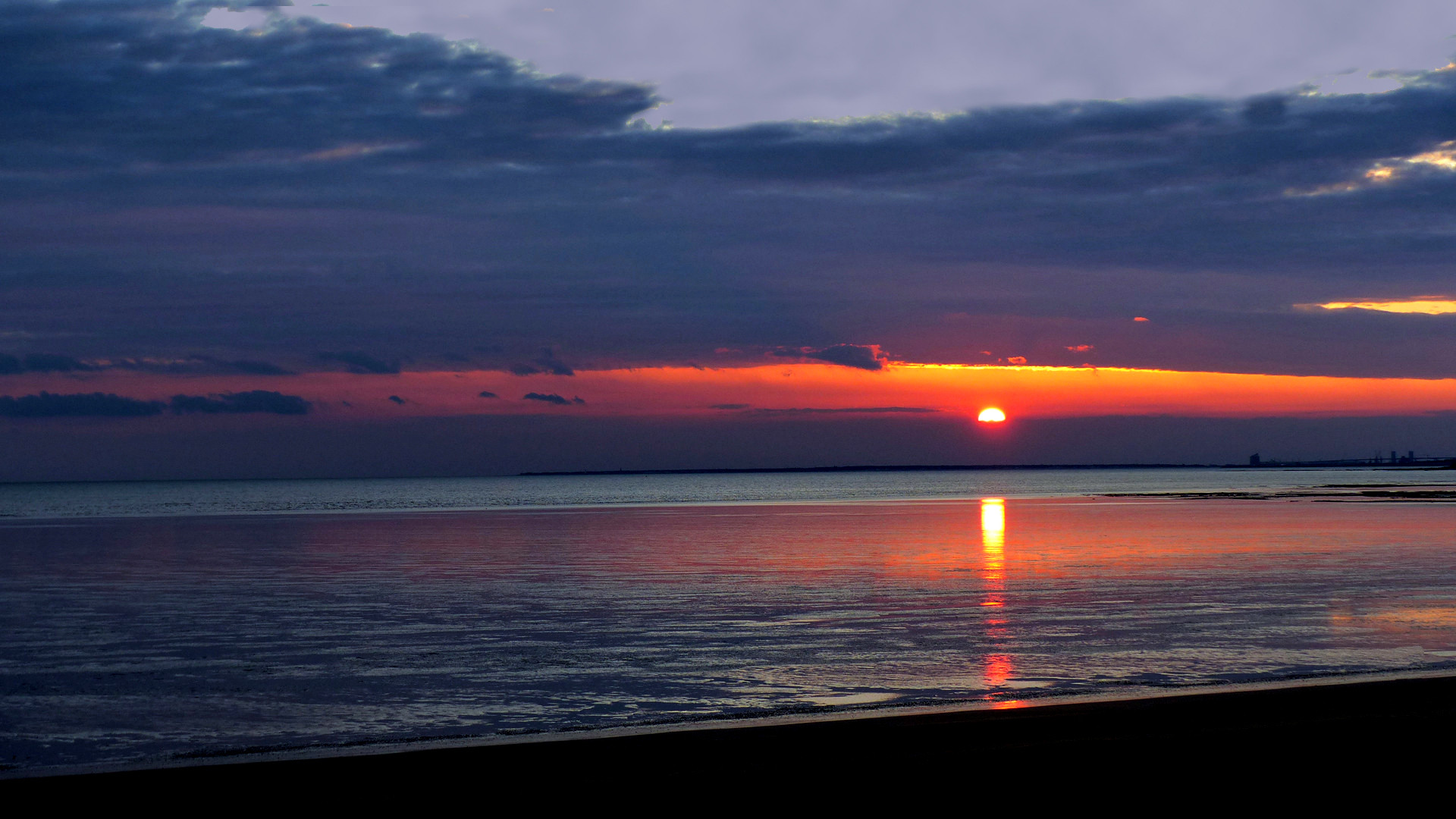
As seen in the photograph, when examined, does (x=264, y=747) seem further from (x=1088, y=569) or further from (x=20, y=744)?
(x=1088, y=569)

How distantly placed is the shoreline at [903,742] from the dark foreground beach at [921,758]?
3cm

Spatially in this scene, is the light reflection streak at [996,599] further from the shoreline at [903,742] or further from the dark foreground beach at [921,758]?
the dark foreground beach at [921,758]

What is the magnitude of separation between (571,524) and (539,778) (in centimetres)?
5564

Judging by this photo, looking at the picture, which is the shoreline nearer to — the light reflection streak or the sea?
the sea

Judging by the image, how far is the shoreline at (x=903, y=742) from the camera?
392 inches

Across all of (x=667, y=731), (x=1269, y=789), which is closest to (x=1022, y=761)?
(x=1269, y=789)

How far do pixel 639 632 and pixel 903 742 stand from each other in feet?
32.2

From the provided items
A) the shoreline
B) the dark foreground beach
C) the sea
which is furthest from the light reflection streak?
the dark foreground beach

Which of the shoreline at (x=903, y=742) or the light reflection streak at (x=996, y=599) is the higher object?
the shoreline at (x=903, y=742)

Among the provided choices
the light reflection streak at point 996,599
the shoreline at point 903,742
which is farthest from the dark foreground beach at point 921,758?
the light reflection streak at point 996,599

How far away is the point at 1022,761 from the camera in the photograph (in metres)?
9.84

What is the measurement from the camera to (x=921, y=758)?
10.1m

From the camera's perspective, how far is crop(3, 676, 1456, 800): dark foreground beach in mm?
9383

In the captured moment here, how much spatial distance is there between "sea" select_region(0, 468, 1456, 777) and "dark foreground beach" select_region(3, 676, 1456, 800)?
978 mm
